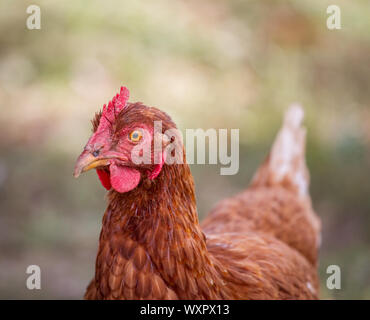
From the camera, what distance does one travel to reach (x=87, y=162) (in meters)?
1.73

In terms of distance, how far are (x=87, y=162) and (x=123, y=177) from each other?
0.14m

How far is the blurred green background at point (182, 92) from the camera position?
447cm

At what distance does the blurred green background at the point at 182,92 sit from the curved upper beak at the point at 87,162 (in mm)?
2541

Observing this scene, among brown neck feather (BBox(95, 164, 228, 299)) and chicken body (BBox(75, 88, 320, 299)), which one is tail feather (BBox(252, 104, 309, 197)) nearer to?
chicken body (BBox(75, 88, 320, 299))

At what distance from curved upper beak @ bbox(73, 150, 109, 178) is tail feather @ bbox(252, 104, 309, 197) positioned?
5.30 ft

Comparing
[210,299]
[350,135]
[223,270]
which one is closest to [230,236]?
[223,270]

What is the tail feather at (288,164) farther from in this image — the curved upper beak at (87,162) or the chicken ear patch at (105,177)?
the curved upper beak at (87,162)

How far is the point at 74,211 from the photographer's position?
14.9 ft

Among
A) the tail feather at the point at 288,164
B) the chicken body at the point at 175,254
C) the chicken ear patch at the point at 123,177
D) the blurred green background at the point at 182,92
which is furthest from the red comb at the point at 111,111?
the blurred green background at the point at 182,92

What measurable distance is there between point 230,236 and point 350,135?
319 cm

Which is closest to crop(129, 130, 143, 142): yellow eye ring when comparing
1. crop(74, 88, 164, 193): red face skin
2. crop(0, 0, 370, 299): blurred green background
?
crop(74, 88, 164, 193): red face skin

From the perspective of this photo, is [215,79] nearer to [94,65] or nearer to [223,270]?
[94,65]

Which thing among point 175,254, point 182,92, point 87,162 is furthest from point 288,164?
point 182,92

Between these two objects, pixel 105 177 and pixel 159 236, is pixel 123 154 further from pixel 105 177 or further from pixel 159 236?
pixel 159 236
